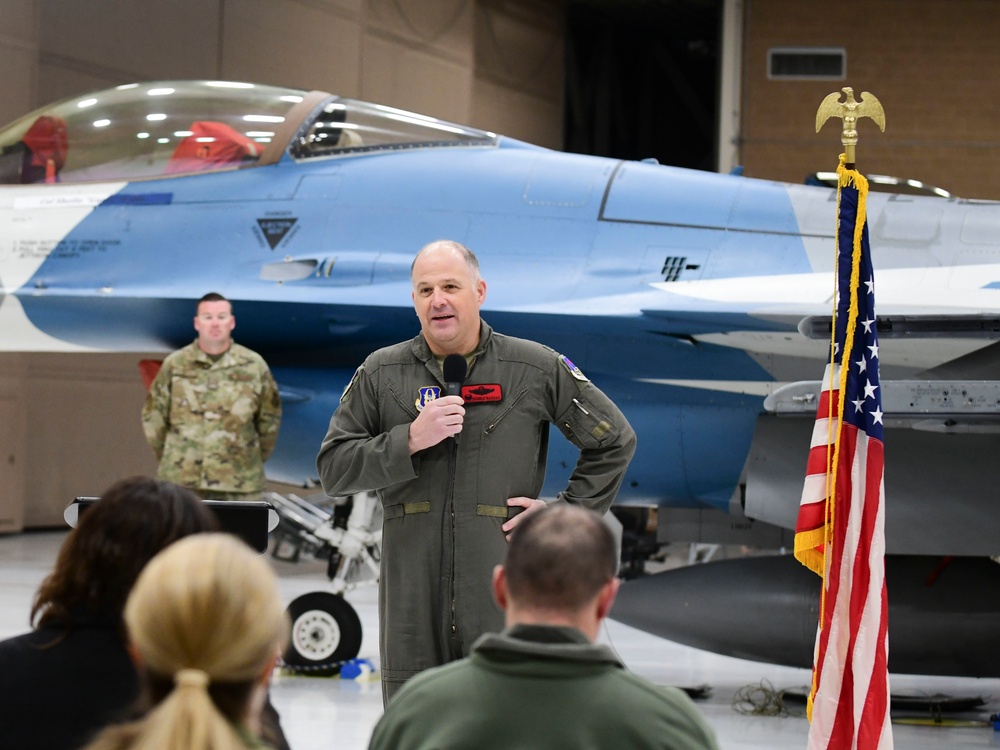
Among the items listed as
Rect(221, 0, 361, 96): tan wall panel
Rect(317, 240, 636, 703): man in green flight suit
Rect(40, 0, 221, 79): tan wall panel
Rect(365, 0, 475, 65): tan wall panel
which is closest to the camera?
Rect(317, 240, 636, 703): man in green flight suit

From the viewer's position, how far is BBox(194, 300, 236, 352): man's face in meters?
6.39

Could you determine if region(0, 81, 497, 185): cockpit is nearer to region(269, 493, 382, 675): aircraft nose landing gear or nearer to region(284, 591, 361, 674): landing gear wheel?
region(269, 493, 382, 675): aircraft nose landing gear

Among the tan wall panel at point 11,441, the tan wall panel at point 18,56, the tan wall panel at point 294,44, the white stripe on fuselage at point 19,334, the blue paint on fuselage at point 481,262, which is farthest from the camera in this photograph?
the tan wall panel at point 294,44

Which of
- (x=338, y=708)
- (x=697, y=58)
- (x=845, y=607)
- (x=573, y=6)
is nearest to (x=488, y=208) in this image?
(x=338, y=708)

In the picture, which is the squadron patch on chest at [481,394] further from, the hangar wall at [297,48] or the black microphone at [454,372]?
the hangar wall at [297,48]

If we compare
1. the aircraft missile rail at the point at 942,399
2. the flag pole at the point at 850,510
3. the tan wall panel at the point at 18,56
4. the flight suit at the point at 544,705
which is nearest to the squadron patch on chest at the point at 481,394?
the flag pole at the point at 850,510

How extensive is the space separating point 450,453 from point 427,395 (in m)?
0.18

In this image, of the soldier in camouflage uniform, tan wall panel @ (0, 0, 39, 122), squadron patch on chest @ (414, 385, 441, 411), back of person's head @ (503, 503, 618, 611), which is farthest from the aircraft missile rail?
tan wall panel @ (0, 0, 39, 122)

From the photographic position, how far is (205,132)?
718 cm

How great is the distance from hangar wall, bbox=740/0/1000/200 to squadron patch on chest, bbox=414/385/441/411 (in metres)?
13.8

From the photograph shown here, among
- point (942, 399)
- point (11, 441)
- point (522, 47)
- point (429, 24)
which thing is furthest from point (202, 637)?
point (522, 47)

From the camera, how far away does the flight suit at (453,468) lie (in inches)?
128

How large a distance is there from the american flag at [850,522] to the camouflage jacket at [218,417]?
3426 mm

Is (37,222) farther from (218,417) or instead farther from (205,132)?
(218,417)
